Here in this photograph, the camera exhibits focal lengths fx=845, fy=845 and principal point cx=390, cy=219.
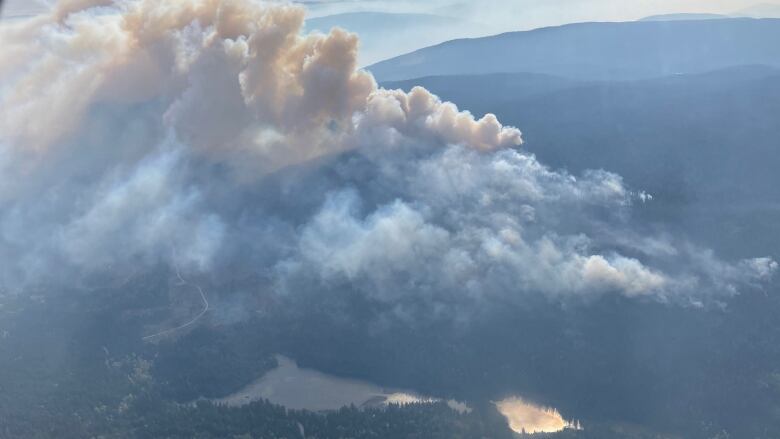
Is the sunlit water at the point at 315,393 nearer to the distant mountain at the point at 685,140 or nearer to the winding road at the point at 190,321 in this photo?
the winding road at the point at 190,321

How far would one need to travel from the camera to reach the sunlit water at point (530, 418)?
61.4m

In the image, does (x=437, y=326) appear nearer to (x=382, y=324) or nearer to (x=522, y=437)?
(x=382, y=324)

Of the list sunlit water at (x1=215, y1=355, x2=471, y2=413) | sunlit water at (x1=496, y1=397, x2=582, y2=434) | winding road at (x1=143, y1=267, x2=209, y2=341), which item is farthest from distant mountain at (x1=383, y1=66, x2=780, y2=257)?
winding road at (x1=143, y1=267, x2=209, y2=341)

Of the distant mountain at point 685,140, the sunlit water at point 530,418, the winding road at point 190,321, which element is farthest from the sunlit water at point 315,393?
the distant mountain at point 685,140

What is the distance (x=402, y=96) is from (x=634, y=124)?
3390 centimetres

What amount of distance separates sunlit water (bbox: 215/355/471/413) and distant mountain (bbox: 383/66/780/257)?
36018 mm

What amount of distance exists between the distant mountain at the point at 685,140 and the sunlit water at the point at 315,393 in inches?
1418

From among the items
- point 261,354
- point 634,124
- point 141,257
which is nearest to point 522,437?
point 261,354

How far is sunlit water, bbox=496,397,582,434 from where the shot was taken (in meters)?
61.4

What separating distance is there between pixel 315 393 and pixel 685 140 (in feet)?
197

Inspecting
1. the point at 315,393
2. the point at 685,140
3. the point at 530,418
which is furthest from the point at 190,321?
the point at 685,140

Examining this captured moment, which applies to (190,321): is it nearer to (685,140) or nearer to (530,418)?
(530,418)

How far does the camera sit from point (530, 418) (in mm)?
63281

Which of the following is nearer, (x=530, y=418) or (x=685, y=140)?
(x=530, y=418)
